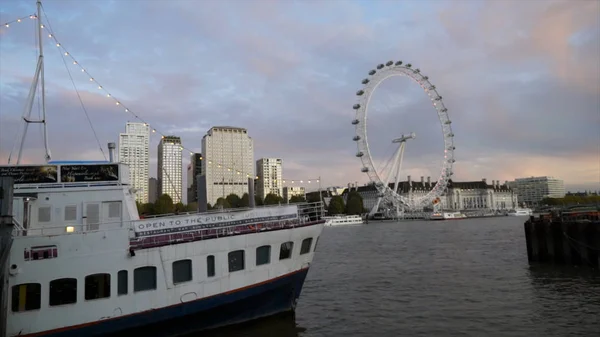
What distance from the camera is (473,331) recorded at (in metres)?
17.4

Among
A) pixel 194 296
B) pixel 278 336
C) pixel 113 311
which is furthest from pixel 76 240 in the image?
pixel 278 336

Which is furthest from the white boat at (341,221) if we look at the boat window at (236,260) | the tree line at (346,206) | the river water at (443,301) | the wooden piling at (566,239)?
the boat window at (236,260)

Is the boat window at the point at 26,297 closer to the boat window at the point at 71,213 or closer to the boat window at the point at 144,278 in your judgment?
the boat window at the point at 71,213

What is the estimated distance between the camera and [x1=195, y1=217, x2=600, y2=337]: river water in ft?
58.8

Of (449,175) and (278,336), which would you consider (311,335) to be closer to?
(278,336)

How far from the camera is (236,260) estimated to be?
56.4 ft

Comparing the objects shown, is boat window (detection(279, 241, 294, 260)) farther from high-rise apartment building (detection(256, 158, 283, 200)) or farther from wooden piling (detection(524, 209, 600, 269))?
high-rise apartment building (detection(256, 158, 283, 200))

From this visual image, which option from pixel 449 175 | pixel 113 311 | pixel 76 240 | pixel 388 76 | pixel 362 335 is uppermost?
pixel 388 76

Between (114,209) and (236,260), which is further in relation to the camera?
(236,260)

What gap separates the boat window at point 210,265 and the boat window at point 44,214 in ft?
19.3

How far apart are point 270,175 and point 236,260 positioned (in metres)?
114

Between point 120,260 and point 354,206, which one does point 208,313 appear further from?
point 354,206

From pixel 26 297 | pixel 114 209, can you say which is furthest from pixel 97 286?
pixel 114 209

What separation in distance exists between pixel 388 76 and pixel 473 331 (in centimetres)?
9143
